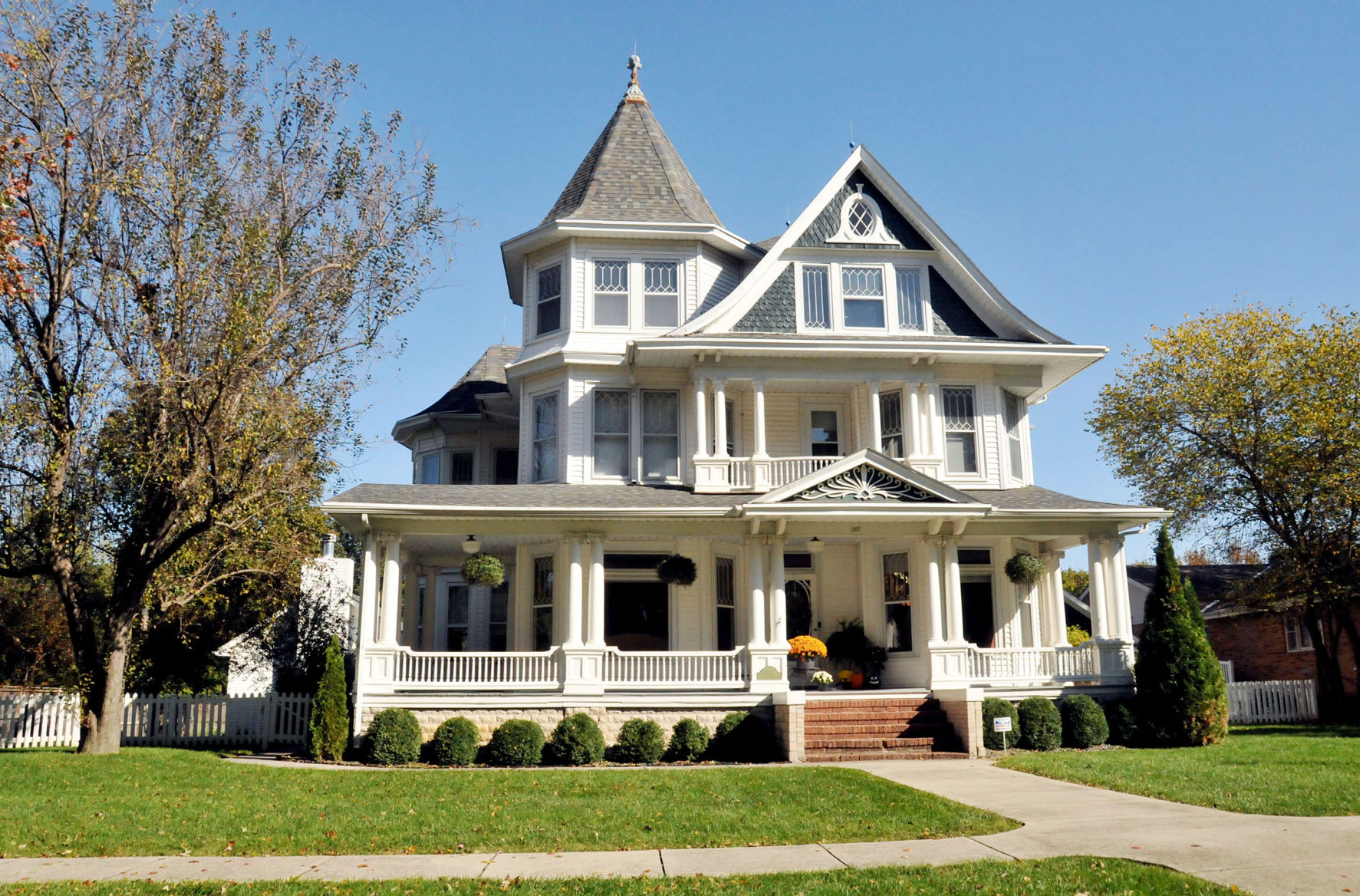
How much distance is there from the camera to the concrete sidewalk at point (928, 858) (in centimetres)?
843

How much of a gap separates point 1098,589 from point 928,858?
42.7 feet

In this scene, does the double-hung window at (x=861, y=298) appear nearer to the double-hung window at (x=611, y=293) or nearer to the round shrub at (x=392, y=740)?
the double-hung window at (x=611, y=293)

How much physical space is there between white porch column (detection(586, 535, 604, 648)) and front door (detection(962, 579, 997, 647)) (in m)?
7.65

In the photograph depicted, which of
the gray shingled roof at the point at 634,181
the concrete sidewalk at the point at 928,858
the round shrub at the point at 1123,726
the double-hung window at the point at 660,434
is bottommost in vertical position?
the concrete sidewalk at the point at 928,858

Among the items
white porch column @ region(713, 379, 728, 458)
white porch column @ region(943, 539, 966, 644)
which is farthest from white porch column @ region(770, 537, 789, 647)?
white porch column @ region(943, 539, 966, 644)

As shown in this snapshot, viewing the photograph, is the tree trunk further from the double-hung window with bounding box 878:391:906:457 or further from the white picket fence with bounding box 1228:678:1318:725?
the white picket fence with bounding box 1228:678:1318:725

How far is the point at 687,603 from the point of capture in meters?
21.3

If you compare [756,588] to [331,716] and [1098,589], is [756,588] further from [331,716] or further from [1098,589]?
[331,716]

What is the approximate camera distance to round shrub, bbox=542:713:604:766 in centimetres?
1773

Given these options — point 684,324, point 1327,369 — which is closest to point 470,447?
point 684,324

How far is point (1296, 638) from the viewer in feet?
106

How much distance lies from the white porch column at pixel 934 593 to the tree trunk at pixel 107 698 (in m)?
14.0

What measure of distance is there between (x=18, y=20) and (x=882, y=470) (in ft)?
52.2

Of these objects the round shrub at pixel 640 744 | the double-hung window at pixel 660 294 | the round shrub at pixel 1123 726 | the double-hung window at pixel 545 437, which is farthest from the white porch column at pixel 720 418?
the round shrub at pixel 1123 726
